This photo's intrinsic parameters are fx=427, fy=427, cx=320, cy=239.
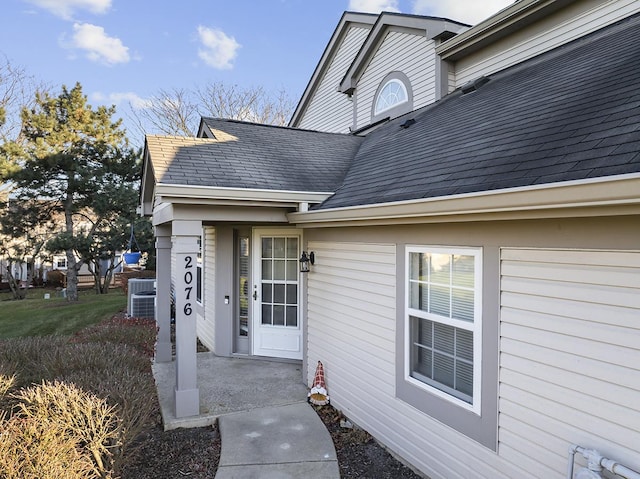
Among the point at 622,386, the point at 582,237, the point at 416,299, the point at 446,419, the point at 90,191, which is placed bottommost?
the point at 446,419

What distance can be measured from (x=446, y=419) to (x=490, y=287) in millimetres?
1285

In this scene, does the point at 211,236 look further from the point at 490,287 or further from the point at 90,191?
the point at 90,191

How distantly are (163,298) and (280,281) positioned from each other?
218 cm

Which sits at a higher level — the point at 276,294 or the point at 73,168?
the point at 73,168

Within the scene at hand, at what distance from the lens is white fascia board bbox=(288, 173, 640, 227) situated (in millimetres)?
2270

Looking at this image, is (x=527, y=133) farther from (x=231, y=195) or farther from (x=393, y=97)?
(x=393, y=97)

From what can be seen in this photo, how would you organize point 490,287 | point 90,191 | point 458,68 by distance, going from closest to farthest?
point 490,287
point 458,68
point 90,191

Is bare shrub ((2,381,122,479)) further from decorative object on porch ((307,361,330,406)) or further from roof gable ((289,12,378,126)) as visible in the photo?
roof gable ((289,12,378,126))

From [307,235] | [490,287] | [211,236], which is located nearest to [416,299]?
[490,287]

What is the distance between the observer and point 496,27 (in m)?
7.05

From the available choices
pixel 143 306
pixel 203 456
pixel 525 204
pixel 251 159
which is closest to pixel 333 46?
pixel 251 159

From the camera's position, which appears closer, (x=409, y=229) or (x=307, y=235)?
(x=409, y=229)

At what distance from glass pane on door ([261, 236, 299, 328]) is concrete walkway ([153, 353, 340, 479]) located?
799mm

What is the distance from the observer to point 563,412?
286 cm
